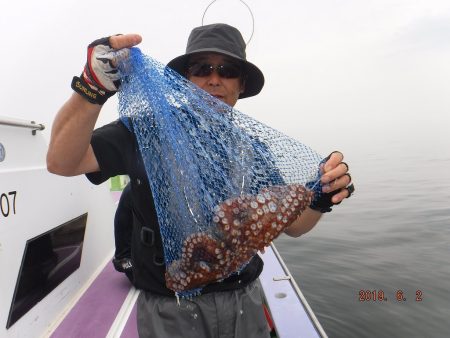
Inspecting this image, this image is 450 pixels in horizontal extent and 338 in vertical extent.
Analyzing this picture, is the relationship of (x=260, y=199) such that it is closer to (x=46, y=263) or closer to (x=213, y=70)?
(x=213, y=70)

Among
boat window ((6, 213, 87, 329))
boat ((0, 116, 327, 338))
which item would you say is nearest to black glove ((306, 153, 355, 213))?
boat ((0, 116, 327, 338))

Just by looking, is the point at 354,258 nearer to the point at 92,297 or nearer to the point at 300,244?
the point at 300,244

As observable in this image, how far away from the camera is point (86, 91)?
1.33 metres

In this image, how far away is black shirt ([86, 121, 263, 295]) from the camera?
1579 millimetres

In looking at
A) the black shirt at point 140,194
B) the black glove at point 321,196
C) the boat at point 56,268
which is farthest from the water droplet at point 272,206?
the boat at point 56,268

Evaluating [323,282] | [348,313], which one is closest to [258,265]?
[348,313]

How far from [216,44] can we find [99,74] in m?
0.68

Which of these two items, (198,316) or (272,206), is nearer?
(272,206)

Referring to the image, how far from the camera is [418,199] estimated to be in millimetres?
10469

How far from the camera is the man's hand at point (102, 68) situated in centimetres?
133

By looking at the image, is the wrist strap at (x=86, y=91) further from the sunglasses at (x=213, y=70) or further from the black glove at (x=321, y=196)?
the black glove at (x=321, y=196)

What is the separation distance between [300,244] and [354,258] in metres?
1.30

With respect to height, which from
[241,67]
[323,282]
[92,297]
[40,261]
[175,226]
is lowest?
[323,282]

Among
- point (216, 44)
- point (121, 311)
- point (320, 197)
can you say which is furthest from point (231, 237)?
point (121, 311)
